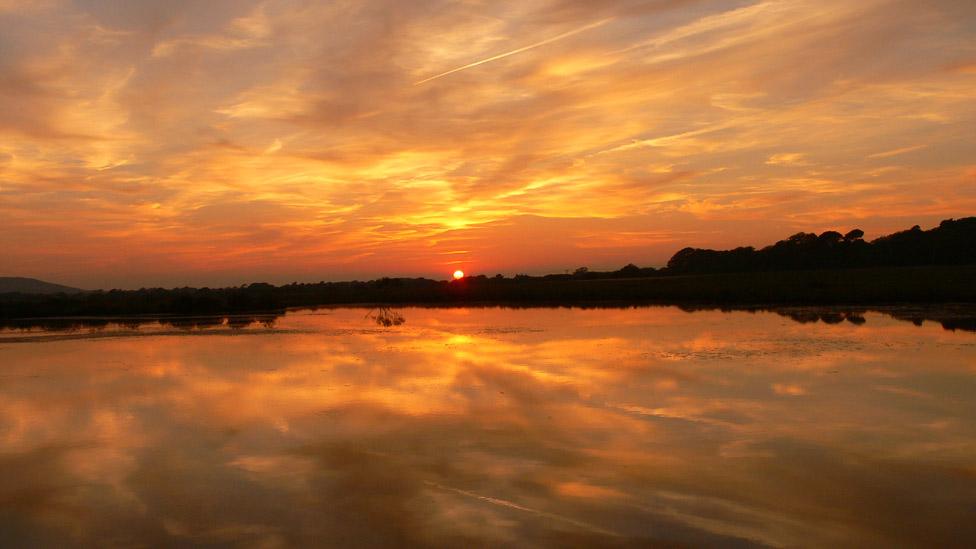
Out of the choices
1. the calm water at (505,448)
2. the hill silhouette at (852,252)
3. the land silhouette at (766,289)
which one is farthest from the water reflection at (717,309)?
the hill silhouette at (852,252)

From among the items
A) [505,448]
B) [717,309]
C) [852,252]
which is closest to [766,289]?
[717,309]

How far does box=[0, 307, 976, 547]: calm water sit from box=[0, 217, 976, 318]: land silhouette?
22.5 m

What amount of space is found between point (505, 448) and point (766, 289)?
149 ft

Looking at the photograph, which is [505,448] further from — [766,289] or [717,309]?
[766,289]

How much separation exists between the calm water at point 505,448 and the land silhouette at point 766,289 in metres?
22.5

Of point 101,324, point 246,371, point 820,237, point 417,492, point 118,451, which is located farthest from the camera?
point 820,237

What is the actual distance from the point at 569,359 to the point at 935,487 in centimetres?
1220

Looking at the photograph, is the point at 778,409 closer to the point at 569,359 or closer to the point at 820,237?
the point at 569,359

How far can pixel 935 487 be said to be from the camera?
8.31m

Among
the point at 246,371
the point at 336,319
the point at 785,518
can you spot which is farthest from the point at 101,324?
the point at 785,518

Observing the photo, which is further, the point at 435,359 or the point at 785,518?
the point at 435,359

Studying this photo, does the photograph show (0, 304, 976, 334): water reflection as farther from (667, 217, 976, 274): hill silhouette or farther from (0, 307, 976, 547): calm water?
(667, 217, 976, 274): hill silhouette

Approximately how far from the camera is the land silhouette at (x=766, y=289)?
46.4 meters

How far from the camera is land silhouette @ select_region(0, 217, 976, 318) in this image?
4644 centimetres
